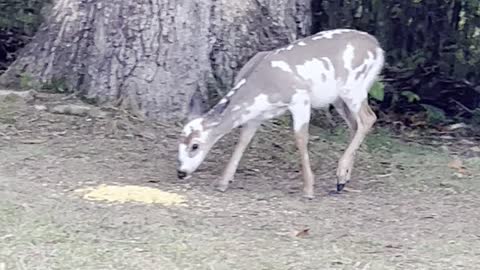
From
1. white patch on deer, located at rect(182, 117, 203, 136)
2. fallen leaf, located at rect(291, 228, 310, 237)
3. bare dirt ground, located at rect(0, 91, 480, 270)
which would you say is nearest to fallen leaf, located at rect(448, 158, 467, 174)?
bare dirt ground, located at rect(0, 91, 480, 270)

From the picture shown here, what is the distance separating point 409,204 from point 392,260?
1376 millimetres

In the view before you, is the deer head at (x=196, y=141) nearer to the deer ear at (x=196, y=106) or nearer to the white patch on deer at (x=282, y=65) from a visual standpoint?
the deer ear at (x=196, y=106)

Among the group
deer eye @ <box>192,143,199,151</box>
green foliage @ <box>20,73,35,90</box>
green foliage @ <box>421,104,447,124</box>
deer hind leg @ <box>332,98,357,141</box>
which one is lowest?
green foliage @ <box>421,104,447,124</box>

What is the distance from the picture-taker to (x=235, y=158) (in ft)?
24.9

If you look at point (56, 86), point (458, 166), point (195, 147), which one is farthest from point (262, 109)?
point (56, 86)

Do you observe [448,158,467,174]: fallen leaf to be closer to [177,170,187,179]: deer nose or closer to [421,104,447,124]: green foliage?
[421,104,447,124]: green foliage

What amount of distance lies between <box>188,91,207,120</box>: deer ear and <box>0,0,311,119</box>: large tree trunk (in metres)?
0.10

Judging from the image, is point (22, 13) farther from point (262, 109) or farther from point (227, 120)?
point (262, 109)

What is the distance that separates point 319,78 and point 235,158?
2.46 feet

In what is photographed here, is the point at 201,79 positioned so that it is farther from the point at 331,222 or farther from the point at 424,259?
the point at 424,259

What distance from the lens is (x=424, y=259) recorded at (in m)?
5.98

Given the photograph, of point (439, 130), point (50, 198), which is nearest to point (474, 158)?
point (439, 130)

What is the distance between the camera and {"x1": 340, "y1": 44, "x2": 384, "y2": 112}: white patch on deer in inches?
299

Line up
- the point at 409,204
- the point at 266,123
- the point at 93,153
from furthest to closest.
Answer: the point at 266,123 → the point at 93,153 → the point at 409,204
